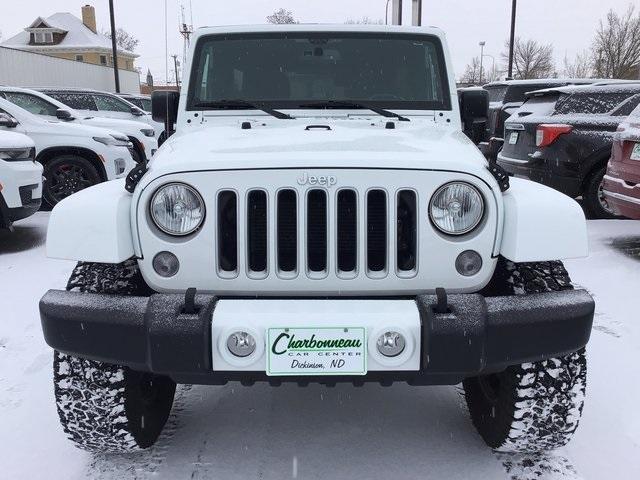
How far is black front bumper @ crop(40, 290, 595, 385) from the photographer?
2105 mm

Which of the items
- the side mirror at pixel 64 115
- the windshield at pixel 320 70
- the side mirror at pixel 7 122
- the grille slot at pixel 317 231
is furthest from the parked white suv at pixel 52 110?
the grille slot at pixel 317 231

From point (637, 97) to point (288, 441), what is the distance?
689 cm

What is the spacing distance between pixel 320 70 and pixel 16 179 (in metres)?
3.95

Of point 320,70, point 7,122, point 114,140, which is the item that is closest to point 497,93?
point 114,140

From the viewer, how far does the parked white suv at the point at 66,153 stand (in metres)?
8.50

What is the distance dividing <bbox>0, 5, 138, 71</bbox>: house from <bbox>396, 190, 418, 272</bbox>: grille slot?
5932 cm

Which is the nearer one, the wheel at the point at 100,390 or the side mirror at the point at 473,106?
the wheel at the point at 100,390

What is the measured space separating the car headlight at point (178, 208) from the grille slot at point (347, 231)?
49 centimetres

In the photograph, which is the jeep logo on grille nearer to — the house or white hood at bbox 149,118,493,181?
white hood at bbox 149,118,493,181

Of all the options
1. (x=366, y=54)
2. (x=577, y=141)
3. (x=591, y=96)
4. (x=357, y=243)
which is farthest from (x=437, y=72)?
(x=591, y=96)

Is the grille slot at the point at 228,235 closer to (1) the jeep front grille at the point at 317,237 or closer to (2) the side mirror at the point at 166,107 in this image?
(1) the jeep front grille at the point at 317,237

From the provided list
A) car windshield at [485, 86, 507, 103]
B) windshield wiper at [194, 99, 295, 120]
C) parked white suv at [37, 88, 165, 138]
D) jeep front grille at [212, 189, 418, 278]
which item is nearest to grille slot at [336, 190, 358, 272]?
jeep front grille at [212, 189, 418, 278]

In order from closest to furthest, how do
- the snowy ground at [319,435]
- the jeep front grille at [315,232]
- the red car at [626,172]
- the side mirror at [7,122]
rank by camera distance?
1. the jeep front grille at [315,232]
2. the snowy ground at [319,435]
3. the red car at [626,172]
4. the side mirror at [7,122]

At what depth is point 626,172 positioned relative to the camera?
587cm
